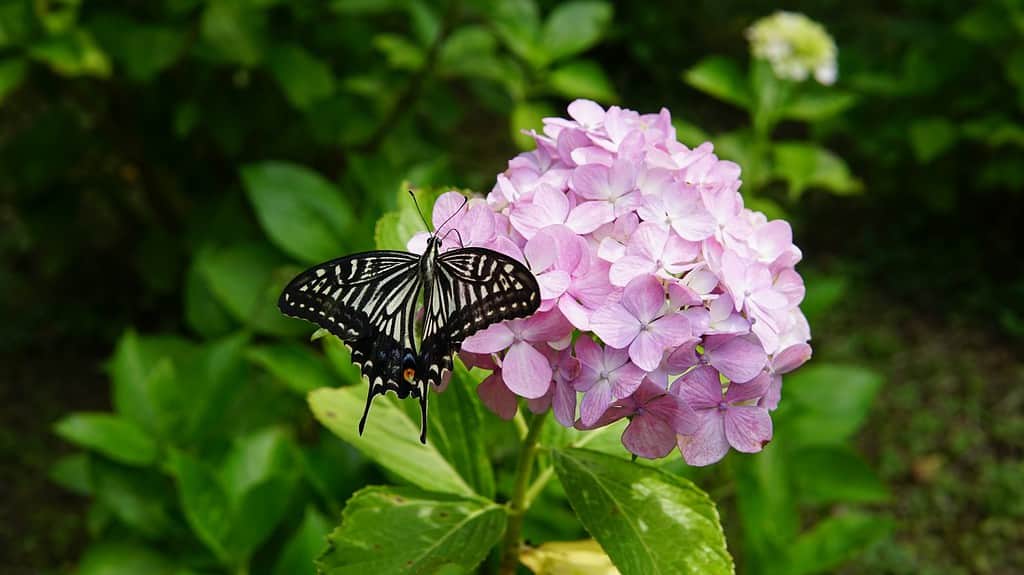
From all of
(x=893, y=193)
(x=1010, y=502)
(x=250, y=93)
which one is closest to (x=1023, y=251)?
(x=893, y=193)

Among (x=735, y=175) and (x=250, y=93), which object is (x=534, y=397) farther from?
(x=250, y=93)

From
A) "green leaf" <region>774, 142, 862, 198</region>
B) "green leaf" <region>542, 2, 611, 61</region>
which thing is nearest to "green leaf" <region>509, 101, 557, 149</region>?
"green leaf" <region>542, 2, 611, 61</region>

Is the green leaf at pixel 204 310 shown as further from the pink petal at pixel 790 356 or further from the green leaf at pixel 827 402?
the pink petal at pixel 790 356

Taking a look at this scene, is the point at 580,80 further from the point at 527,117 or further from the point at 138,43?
the point at 138,43

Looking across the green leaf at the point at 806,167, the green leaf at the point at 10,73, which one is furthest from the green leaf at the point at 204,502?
the green leaf at the point at 806,167

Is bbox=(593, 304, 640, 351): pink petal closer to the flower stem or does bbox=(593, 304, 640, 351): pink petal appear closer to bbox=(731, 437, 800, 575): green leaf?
the flower stem

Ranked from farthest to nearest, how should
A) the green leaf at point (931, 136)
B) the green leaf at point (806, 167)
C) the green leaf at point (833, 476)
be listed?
the green leaf at point (931, 136) → the green leaf at point (806, 167) → the green leaf at point (833, 476)

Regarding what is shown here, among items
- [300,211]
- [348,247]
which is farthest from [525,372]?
[300,211]
